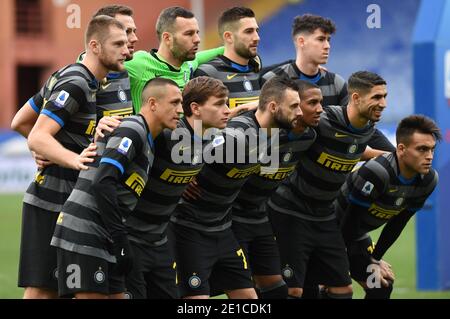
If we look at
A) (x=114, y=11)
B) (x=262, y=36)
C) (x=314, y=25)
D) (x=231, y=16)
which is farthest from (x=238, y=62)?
(x=262, y=36)

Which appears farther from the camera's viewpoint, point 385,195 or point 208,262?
point 385,195

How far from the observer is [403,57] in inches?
1203

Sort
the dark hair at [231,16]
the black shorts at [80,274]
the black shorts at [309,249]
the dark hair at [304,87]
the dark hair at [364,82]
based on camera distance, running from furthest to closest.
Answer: the dark hair at [231,16] < the black shorts at [309,249] < the dark hair at [364,82] < the dark hair at [304,87] < the black shorts at [80,274]

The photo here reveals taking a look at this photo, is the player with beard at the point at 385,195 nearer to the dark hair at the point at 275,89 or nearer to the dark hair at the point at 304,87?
the dark hair at the point at 304,87

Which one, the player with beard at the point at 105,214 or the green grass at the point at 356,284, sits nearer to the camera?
the player with beard at the point at 105,214

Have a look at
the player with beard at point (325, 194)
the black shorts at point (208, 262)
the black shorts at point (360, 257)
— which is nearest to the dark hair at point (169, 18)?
the player with beard at point (325, 194)

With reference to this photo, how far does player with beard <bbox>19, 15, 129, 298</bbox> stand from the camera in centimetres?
727

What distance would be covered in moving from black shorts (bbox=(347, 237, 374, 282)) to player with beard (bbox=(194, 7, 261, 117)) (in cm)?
159

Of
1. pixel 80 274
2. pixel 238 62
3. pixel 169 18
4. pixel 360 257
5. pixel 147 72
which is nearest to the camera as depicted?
pixel 80 274

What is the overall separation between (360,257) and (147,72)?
2400 mm

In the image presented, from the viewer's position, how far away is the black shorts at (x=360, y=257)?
9.12 meters

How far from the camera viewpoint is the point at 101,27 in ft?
24.3

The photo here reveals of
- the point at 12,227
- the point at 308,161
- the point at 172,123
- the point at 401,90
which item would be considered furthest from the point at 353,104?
the point at 401,90

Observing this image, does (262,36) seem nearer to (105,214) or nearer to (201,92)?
(201,92)
